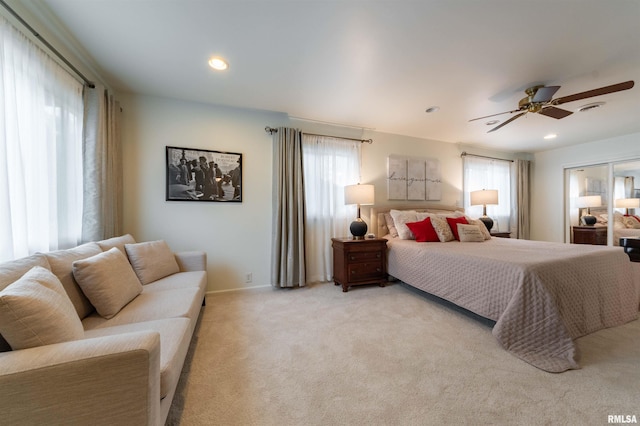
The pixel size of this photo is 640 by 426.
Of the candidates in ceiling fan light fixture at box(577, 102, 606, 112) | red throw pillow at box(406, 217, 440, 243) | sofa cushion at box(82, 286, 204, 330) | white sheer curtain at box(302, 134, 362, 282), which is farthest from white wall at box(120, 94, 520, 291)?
ceiling fan light fixture at box(577, 102, 606, 112)

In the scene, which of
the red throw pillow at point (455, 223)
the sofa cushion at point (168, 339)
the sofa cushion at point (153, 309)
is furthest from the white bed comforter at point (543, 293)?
the sofa cushion at point (153, 309)

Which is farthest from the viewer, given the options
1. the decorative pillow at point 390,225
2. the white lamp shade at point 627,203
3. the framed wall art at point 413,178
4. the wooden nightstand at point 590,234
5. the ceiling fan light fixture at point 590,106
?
the wooden nightstand at point 590,234

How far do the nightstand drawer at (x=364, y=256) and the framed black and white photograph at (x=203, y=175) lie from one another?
1.67 metres

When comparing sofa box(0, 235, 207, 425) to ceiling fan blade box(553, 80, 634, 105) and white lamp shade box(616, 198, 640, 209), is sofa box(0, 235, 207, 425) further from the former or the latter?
white lamp shade box(616, 198, 640, 209)

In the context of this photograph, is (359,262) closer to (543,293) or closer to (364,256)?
(364,256)

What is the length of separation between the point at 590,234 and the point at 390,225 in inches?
164

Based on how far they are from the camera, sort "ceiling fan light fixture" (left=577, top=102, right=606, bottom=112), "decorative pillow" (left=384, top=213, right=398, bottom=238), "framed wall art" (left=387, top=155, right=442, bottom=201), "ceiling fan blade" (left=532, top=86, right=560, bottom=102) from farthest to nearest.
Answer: "framed wall art" (left=387, top=155, right=442, bottom=201) < "decorative pillow" (left=384, top=213, right=398, bottom=238) < "ceiling fan light fixture" (left=577, top=102, right=606, bottom=112) < "ceiling fan blade" (left=532, top=86, right=560, bottom=102)

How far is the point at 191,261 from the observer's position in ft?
7.57

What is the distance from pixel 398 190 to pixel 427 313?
209 centimetres

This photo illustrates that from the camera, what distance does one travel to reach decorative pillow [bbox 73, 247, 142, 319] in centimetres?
130

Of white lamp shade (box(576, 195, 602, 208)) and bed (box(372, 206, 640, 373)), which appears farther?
white lamp shade (box(576, 195, 602, 208))

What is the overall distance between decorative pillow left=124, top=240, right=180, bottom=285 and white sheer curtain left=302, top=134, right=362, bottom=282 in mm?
1660

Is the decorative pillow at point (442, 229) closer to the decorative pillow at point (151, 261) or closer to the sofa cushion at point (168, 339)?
the sofa cushion at point (168, 339)

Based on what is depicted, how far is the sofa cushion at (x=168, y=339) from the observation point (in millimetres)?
921
